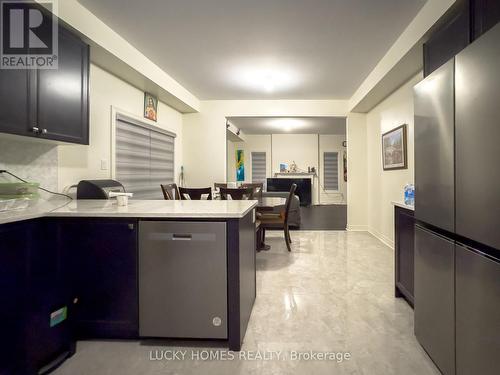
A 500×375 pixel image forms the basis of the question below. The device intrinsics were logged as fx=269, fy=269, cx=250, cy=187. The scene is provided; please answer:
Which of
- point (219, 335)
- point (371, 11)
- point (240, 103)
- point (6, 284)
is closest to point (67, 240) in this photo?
point (6, 284)

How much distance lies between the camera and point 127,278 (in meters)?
1.69

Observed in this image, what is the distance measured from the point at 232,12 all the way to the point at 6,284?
2550mm

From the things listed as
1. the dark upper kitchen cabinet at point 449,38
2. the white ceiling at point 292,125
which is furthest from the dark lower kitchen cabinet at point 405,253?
the white ceiling at point 292,125

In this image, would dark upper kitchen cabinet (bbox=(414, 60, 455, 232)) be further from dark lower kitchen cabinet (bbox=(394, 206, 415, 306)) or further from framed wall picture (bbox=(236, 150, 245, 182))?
framed wall picture (bbox=(236, 150, 245, 182))

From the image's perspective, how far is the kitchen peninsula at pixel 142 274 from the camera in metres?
1.62

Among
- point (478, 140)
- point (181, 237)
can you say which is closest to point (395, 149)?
point (478, 140)

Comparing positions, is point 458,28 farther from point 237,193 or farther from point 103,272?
point 103,272

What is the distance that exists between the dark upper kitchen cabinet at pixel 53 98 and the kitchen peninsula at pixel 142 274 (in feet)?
2.04

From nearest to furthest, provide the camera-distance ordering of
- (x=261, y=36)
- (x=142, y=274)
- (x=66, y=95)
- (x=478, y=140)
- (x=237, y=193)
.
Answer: (x=478, y=140) → (x=142, y=274) → (x=66, y=95) → (x=261, y=36) → (x=237, y=193)

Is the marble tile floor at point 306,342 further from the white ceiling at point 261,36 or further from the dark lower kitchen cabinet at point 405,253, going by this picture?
the white ceiling at point 261,36

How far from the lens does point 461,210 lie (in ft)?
3.97

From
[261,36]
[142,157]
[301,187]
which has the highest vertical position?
[261,36]

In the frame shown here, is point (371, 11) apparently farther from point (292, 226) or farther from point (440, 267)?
point (292, 226)

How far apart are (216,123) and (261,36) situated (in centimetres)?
258
